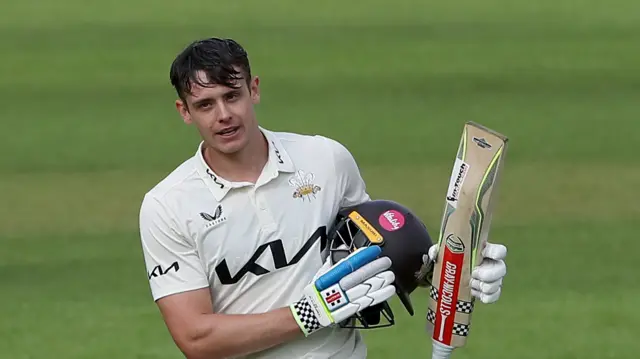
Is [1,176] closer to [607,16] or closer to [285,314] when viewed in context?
[285,314]

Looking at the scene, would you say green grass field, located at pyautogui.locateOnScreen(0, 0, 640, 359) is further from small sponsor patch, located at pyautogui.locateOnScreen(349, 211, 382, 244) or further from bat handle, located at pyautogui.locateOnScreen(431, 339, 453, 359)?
small sponsor patch, located at pyautogui.locateOnScreen(349, 211, 382, 244)

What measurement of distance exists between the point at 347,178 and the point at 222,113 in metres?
0.61

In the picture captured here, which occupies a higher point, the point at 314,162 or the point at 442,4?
the point at 442,4

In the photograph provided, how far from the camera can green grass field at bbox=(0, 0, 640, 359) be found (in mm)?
7508

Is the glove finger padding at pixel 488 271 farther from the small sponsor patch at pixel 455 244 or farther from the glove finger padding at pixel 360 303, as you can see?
the glove finger padding at pixel 360 303

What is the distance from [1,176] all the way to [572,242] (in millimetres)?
4841

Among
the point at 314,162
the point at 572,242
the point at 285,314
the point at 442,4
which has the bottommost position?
the point at 572,242

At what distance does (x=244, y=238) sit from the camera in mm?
4320

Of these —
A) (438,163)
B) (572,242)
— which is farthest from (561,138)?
(572,242)

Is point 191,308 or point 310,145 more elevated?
point 310,145

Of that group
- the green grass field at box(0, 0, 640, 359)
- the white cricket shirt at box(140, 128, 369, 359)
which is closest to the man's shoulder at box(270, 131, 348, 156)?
the white cricket shirt at box(140, 128, 369, 359)

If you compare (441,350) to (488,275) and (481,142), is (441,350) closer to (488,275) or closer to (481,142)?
(488,275)

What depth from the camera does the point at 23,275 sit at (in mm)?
8250

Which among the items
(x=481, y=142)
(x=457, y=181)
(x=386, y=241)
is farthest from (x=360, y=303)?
(x=481, y=142)
